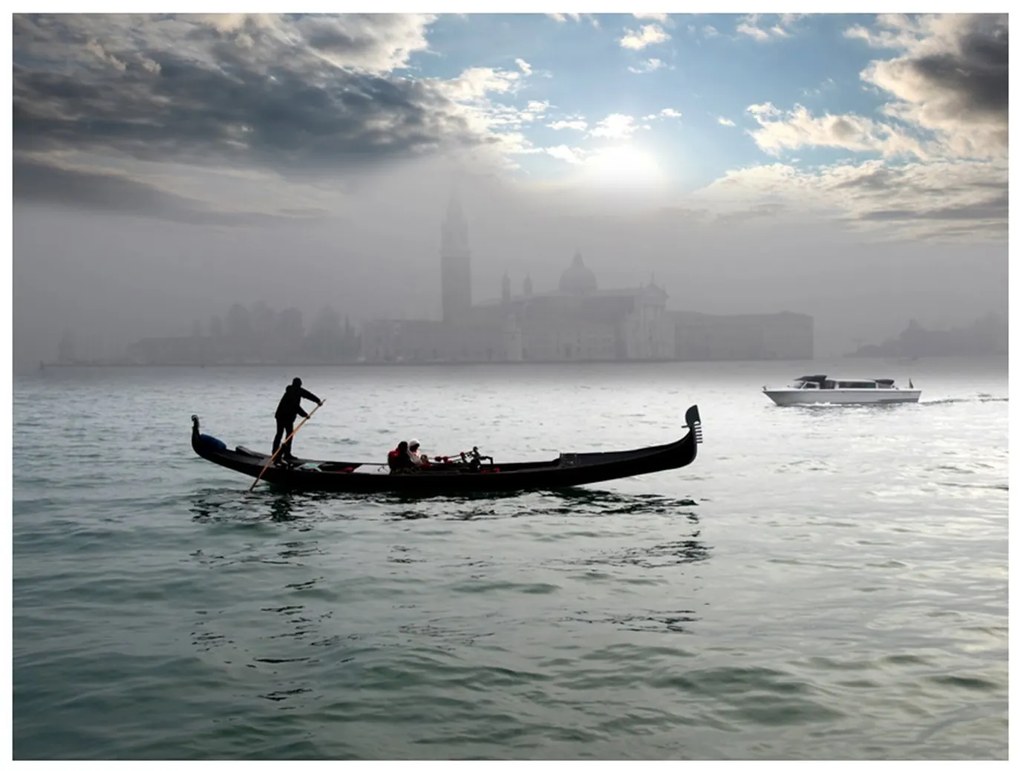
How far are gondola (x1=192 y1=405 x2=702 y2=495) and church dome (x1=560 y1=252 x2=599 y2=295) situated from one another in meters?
71.8

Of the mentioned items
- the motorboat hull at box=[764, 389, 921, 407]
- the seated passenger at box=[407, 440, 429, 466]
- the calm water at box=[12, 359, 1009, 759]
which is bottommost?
the calm water at box=[12, 359, 1009, 759]

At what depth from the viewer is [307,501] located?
46.8 feet

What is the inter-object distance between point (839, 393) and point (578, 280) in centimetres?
5587

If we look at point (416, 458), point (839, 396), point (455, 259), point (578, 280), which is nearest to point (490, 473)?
point (416, 458)

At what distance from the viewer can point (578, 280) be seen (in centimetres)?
9281

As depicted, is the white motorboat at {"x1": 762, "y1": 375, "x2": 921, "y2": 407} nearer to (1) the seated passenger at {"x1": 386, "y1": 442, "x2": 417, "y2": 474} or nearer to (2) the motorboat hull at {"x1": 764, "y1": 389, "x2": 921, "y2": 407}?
(2) the motorboat hull at {"x1": 764, "y1": 389, "x2": 921, "y2": 407}

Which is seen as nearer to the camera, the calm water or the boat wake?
the calm water

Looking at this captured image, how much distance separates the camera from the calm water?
565 cm

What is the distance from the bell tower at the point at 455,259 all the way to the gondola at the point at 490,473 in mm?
50946

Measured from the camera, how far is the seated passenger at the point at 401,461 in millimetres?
13609

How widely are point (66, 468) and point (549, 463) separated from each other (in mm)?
12090

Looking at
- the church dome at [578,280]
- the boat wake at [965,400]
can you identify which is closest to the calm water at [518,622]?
the boat wake at [965,400]

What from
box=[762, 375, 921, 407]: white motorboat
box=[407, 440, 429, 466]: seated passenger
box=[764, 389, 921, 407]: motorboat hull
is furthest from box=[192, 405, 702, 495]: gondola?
box=[764, 389, 921, 407]: motorboat hull

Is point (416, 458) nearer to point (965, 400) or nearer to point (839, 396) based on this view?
point (839, 396)
